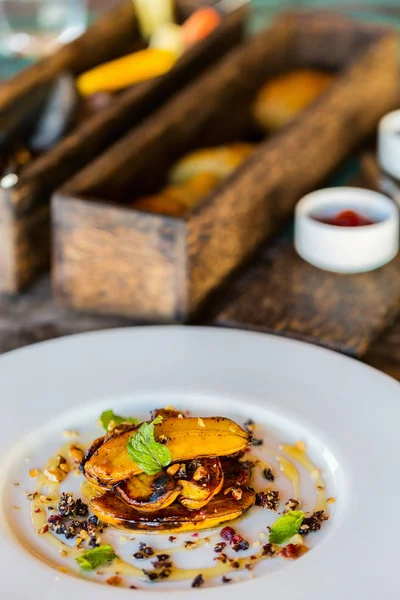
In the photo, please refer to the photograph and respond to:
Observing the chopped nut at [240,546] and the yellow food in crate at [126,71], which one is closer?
the chopped nut at [240,546]

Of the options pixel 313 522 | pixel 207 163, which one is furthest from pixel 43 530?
pixel 207 163

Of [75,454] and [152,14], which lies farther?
[152,14]

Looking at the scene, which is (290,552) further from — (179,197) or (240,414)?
(179,197)

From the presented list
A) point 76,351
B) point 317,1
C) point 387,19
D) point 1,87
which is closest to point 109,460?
point 76,351

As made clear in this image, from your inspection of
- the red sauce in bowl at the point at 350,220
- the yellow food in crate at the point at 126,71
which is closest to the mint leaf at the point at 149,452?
the red sauce in bowl at the point at 350,220

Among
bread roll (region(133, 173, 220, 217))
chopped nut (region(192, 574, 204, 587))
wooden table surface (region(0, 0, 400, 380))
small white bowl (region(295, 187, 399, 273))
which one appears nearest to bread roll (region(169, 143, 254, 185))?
bread roll (region(133, 173, 220, 217))

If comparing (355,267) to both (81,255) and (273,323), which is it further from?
(81,255)

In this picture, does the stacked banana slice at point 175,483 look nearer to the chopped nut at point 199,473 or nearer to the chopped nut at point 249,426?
the chopped nut at point 199,473

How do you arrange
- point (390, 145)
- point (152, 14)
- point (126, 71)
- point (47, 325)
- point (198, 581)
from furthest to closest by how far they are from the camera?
point (152, 14) → point (126, 71) → point (390, 145) → point (47, 325) → point (198, 581)
